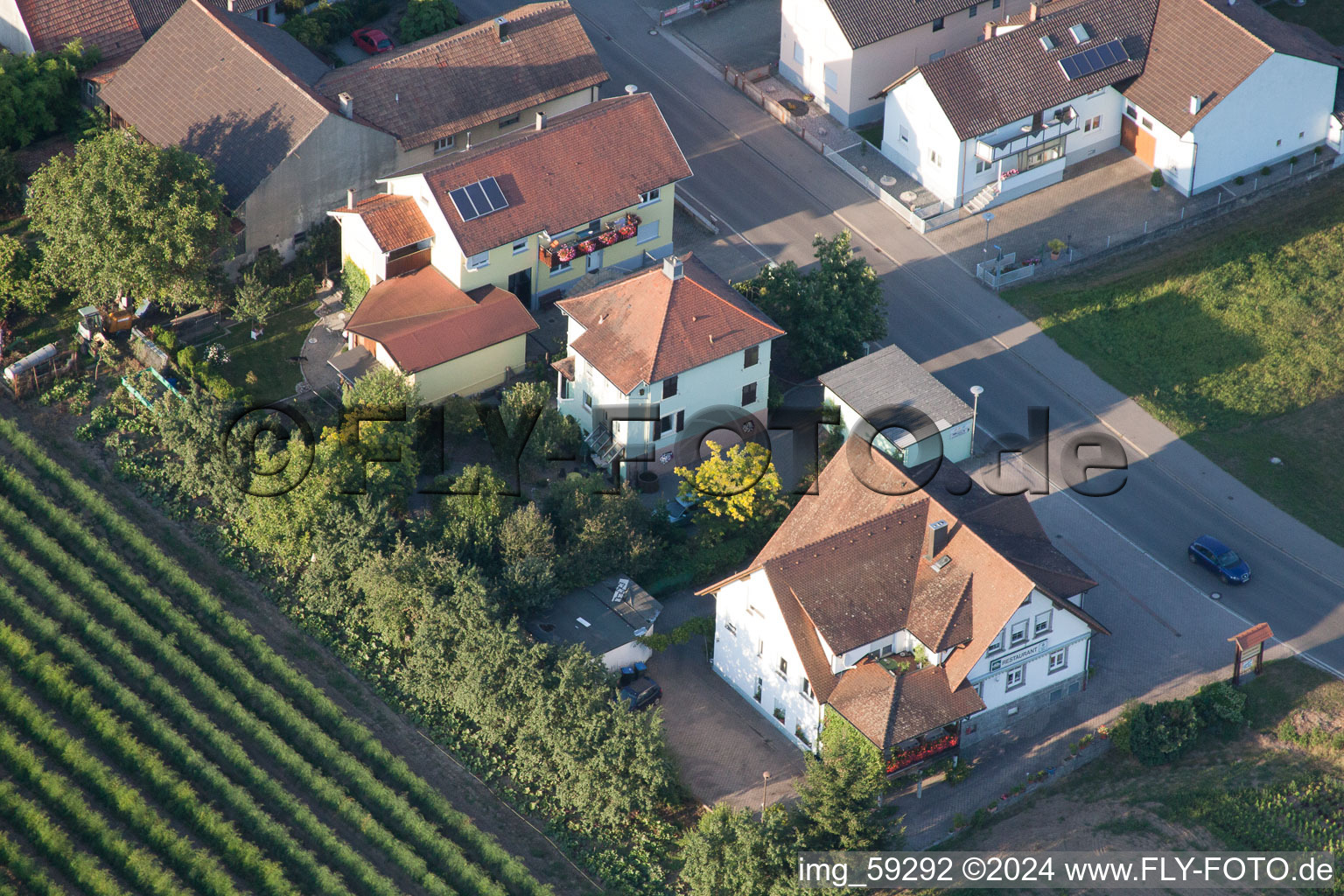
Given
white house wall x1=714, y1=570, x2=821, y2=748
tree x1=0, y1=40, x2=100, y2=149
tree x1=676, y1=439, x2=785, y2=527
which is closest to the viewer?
white house wall x1=714, y1=570, x2=821, y2=748

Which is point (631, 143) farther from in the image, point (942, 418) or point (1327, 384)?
point (1327, 384)

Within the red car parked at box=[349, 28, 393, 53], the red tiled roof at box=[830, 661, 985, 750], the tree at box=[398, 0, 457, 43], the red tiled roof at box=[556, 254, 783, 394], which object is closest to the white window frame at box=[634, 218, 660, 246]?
the red tiled roof at box=[556, 254, 783, 394]

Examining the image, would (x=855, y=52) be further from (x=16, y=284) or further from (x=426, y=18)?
(x=16, y=284)

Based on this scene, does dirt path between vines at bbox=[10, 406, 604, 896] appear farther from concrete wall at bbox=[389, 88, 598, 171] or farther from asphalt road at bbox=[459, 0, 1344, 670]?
asphalt road at bbox=[459, 0, 1344, 670]

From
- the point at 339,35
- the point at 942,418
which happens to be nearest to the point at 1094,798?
the point at 942,418

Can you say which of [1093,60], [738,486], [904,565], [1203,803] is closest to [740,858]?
[904,565]
